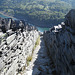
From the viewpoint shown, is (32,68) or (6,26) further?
(6,26)

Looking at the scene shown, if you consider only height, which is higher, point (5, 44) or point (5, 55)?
point (5, 44)

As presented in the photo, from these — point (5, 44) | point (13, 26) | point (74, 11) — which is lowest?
point (5, 44)

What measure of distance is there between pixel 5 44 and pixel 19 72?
2543mm

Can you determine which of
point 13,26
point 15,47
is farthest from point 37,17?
point 15,47

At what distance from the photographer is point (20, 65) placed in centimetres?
878

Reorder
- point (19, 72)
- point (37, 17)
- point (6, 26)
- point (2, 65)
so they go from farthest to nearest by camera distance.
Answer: point (37, 17) < point (6, 26) < point (19, 72) < point (2, 65)

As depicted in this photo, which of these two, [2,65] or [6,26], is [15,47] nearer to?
[2,65]

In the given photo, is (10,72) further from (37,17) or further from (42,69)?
(37,17)

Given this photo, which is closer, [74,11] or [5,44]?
[74,11]

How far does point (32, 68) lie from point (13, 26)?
727 cm

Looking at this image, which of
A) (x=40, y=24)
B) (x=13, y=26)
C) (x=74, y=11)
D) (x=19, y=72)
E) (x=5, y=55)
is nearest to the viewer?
(x=74, y=11)

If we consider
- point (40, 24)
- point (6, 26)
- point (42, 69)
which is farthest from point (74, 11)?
point (40, 24)

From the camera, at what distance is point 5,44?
8695 millimetres

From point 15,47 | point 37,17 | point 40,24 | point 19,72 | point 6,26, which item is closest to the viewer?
point 19,72
